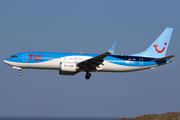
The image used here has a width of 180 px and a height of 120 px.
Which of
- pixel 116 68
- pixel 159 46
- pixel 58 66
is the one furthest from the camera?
pixel 159 46

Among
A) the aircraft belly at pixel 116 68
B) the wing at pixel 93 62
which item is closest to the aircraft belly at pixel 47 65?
the wing at pixel 93 62

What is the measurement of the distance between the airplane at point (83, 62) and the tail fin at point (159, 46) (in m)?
0.47

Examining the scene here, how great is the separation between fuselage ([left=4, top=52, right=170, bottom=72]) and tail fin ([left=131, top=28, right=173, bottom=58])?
1.94m

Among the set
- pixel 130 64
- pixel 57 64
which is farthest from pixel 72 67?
pixel 130 64

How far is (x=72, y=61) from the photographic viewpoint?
4412 cm

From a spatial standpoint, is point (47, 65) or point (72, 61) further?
point (72, 61)

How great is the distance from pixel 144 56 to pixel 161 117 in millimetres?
17853

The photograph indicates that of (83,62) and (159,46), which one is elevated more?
(159,46)

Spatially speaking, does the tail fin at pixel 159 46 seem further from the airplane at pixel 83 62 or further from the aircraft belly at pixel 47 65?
the aircraft belly at pixel 47 65

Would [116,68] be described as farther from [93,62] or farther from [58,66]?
[58,66]

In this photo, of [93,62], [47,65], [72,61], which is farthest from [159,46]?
[47,65]

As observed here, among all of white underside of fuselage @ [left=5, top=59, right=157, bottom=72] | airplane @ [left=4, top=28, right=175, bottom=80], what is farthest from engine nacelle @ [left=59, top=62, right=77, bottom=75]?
white underside of fuselage @ [left=5, top=59, right=157, bottom=72]

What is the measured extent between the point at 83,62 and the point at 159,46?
1414cm

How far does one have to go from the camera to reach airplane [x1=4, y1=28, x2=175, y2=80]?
4326cm
